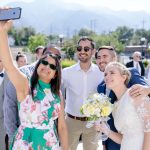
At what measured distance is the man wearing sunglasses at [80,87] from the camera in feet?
15.8

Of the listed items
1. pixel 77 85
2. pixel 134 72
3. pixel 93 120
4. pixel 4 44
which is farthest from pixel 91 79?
pixel 4 44

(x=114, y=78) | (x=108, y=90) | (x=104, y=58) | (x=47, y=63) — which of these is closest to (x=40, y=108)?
(x=47, y=63)

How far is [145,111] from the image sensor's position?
307 cm

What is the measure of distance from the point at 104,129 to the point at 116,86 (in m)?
0.44

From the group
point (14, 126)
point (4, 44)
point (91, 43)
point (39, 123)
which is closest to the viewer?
point (4, 44)

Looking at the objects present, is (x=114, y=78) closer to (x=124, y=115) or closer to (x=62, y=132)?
(x=124, y=115)

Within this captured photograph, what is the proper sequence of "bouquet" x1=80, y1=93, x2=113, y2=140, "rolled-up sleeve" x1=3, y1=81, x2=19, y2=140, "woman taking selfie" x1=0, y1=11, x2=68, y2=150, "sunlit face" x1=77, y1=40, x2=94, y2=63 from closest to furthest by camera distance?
"woman taking selfie" x1=0, y1=11, x2=68, y2=150
"bouquet" x1=80, y1=93, x2=113, y2=140
"rolled-up sleeve" x1=3, y1=81, x2=19, y2=140
"sunlit face" x1=77, y1=40, x2=94, y2=63

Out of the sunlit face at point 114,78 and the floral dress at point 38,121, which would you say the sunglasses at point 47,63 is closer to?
the floral dress at point 38,121

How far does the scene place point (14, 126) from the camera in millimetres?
3621

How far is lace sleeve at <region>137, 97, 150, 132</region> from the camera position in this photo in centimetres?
307

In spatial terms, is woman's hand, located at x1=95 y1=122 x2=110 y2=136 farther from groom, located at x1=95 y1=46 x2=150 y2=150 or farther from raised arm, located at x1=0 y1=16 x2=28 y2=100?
raised arm, located at x1=0 y1=16 x2=28 y2=100

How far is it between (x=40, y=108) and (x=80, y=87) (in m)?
1.66

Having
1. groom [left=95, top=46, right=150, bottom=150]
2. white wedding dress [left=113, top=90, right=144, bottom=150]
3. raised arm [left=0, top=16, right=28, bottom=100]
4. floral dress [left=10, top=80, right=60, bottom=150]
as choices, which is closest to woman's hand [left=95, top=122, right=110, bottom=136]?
white wedding dress [left=113, top=90, right=144, bottom=150]

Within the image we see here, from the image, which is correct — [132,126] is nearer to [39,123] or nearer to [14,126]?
[39,123]
